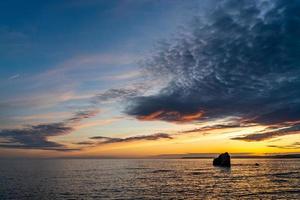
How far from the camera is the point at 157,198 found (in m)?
56.1

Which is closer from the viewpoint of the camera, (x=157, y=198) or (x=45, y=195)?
(x=157, y=198)

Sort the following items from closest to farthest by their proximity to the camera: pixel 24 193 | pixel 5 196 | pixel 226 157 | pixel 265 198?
pixel 265 198, pixel 5 196, pixel 24 193, pixel 226 157

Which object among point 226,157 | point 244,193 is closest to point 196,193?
point 244,193

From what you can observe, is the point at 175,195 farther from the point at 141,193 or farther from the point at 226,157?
the point at 226,157

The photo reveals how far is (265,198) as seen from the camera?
2191 inches

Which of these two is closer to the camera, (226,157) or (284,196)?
(284,196)

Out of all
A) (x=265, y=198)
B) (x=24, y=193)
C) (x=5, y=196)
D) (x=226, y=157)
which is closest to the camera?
(x=265, y=198)

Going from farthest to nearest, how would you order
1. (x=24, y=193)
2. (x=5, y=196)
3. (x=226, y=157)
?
1. (x=226, y=157)
2. (x=24, y=193)
3. (x=5, y=196)

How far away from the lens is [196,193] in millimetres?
62938

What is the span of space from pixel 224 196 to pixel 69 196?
28526 millimetres

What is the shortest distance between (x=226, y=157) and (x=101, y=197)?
138254mm

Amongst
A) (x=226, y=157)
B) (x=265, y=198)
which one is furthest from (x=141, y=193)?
(x=226, y=157)

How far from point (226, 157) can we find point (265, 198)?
432ft

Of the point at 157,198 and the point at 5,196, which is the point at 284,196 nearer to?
the point at 157,198
